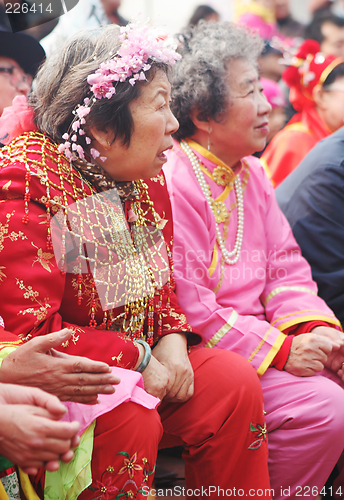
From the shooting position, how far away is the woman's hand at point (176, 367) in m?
1.55

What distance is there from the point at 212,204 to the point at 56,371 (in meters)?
1.11

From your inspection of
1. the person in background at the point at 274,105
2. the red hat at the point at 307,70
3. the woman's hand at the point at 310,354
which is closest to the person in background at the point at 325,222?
the woman's hand at the point at 310,354

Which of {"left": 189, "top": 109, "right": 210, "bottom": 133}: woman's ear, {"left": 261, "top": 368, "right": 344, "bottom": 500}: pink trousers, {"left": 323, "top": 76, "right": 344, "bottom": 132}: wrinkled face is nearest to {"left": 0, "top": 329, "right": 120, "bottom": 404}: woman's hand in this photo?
{"left": 261, "top": 368, "right": 344, "bottom": 500}: pink trousers

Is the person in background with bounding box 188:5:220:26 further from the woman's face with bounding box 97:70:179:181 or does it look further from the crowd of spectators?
the woman's face with bounding box 97:70:179:181

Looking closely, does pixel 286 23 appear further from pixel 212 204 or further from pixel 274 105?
pixel 212 204

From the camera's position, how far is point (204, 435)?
5.10 ft

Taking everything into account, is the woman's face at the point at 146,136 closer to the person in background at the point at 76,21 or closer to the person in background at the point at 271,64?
the person in background at the point at 76,21

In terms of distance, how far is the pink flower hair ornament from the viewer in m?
1.49

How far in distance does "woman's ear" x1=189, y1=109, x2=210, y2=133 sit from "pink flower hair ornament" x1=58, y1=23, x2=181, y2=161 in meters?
0.59

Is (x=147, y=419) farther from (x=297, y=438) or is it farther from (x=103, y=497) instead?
(x=297, y=438)

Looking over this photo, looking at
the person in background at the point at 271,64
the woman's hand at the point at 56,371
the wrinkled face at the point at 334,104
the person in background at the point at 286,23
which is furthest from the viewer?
the person in background at the point at 286,23

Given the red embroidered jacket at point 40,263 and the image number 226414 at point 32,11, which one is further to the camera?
the image number 226414 at point 32,11

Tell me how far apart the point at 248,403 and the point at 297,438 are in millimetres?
263

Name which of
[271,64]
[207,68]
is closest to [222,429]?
[207,68]
